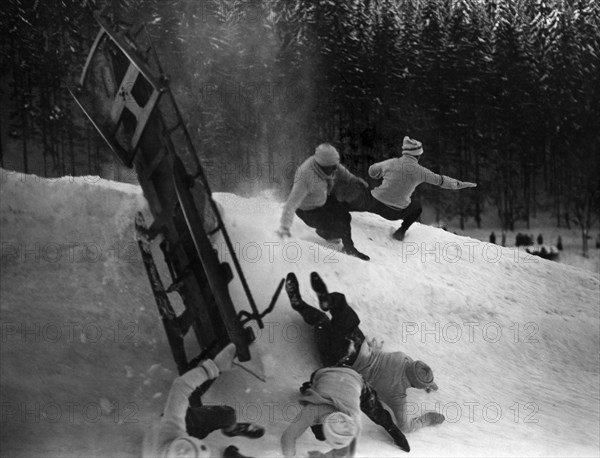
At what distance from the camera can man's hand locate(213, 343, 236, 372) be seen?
2.42 meters

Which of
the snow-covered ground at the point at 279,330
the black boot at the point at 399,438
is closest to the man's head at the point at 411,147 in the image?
the snow-covered ground at the point at 279,330

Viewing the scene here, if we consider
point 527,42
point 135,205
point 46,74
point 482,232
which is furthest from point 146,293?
point 527,42

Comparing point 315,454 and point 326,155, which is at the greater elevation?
point 326,155

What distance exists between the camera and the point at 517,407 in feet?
9.57

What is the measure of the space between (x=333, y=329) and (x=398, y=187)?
0.75 m

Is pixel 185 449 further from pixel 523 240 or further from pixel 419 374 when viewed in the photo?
pixel 523 240

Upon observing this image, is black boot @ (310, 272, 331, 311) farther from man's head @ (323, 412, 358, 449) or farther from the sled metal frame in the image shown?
man's head @ (323, 412, 358, 449)

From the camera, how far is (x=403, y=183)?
10.2ft

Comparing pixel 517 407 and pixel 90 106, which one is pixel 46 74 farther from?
pixel 517 407

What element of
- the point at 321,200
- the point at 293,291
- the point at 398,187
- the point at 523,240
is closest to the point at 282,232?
the point at 321,200

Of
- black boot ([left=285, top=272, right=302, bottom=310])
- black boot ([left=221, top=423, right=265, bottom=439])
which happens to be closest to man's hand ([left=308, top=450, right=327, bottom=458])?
black boot ([left=221, top=423, right=265, bottom=439])

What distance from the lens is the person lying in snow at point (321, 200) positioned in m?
2.95

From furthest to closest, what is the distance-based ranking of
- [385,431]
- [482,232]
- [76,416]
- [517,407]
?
[482,232] → [517,407] → [385,431] → [76,416]

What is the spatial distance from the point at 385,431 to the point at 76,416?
107 cm
